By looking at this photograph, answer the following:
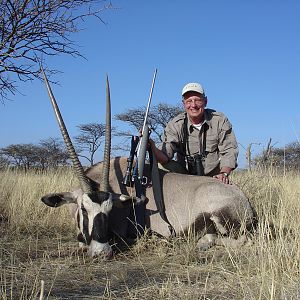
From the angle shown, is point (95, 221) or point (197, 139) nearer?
point (95, 221)

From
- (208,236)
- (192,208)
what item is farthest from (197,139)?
(208,236)

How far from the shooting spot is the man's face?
4.51 metres

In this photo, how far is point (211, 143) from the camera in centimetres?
454

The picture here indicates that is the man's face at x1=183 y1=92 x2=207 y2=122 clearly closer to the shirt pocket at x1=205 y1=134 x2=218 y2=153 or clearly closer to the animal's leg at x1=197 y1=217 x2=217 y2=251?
the shirt pocket at x1=205 y1=134 x2=218 y2=153

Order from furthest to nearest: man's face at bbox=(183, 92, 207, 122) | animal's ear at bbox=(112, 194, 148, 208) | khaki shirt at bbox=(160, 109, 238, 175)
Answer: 1. man's face at bbox=(183, 92, 207, 122)
2. khaki shirt at bbox=(160, 109, 238, 175)
3. animal's ear at bbox=(112, 194, 148, 208)

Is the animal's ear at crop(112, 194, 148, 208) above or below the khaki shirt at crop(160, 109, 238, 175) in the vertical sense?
below

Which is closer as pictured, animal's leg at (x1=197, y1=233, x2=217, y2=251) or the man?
animal's leg at (x1=197, y1=233, x2=217, y2=251)

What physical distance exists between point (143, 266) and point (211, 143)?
1938 millimetres

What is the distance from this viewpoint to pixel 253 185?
208 inches

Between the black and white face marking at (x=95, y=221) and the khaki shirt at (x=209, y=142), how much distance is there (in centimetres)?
137

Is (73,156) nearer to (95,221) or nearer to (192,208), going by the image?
(95,221)

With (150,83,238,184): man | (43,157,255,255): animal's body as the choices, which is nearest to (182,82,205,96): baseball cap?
(150,83,238,184): man

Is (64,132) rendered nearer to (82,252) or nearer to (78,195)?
(78,195)

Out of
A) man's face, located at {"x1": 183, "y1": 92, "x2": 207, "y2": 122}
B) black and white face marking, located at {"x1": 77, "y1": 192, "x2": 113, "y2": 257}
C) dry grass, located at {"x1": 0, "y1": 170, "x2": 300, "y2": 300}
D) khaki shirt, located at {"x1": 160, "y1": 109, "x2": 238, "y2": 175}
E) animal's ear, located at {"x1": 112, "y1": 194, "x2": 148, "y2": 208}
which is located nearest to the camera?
dry grass, located at {"x1": 0, "y1": 170, "x2": 300, "y2": 300}
